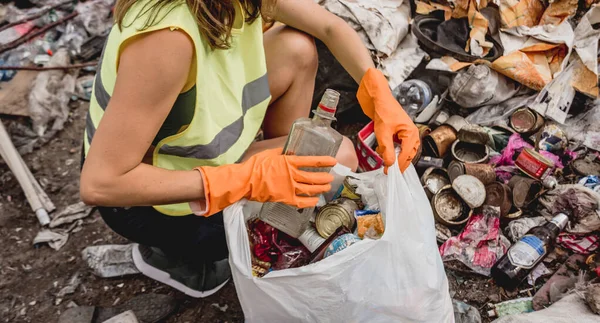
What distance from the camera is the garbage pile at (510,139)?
1883mm

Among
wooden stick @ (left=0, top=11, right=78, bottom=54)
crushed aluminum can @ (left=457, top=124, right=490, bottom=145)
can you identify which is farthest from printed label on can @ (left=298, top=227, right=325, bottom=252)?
wooden stick @ (left=0, top=11, right=78, bottom=54)

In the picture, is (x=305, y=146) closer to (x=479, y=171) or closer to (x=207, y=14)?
(x=207, y=14)

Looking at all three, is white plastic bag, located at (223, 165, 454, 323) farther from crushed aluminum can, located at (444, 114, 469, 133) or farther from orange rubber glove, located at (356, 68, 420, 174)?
crushed aluminum can, located at (444, 114, 469, 133)

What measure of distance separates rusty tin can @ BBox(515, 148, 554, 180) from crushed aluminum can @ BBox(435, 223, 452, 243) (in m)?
0.48

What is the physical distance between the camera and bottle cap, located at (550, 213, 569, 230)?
74.5 inches

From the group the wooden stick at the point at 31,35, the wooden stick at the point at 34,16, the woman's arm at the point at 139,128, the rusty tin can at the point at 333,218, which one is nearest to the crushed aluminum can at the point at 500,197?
the rusty tin can at the point at 333,218

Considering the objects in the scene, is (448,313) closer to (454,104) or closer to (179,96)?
(179,96)

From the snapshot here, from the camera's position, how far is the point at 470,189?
2.01 meters

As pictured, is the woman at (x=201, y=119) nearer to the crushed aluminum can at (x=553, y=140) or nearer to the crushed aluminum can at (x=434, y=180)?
the crushed aluminum can at (x=434, y=180)

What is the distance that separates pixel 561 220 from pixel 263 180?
1357 millimetres

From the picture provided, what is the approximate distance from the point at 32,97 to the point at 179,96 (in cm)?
192

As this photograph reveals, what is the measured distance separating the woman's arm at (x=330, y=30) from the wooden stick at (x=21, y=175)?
1543 mm

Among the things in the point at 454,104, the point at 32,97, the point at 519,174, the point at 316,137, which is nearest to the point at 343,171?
the point at 316,137

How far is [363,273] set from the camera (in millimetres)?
1288
